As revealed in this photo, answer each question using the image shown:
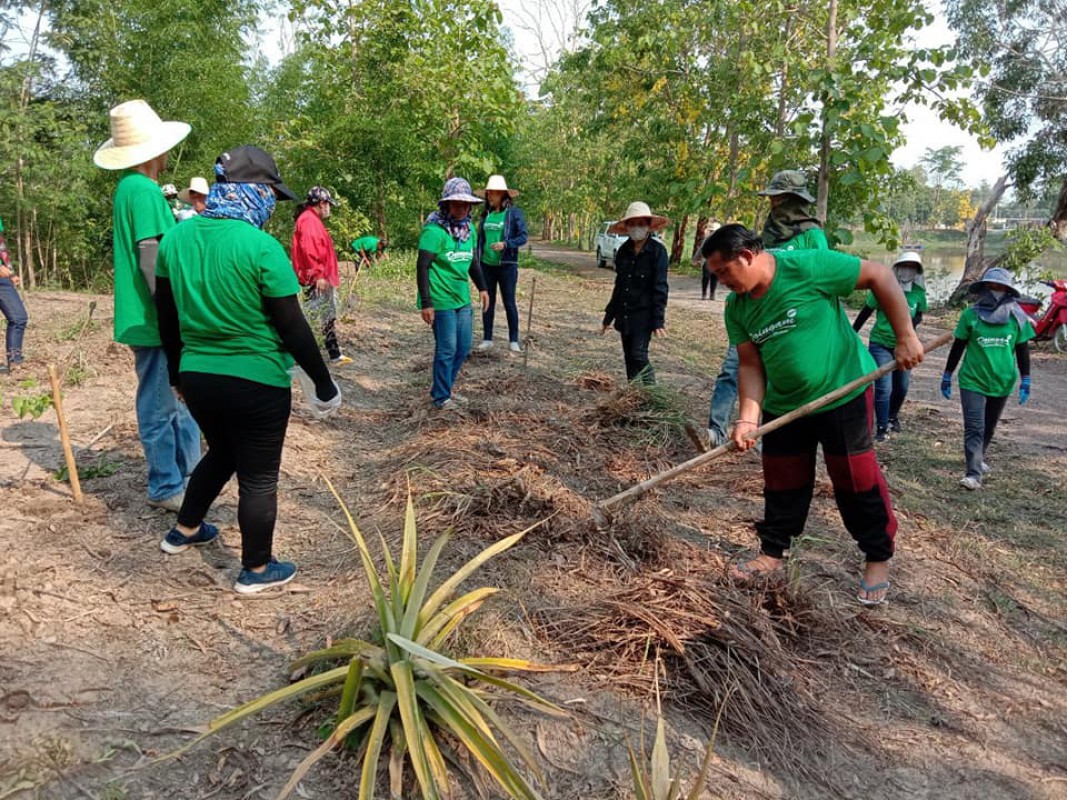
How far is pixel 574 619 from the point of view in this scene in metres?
2.82

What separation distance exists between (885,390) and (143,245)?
16.9ft

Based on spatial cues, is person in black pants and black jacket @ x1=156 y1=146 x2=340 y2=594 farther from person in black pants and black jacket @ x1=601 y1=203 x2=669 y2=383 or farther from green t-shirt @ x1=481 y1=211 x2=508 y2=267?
green t-shirt @ x1=481 y1=211 x2=508 y2=267

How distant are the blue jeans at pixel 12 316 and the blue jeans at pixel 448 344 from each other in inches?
142

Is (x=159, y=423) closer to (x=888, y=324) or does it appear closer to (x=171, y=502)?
(x=171, y=502)

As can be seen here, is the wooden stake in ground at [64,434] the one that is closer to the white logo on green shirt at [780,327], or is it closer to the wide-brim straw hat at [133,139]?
the wide-brim straw hat at [133,139]

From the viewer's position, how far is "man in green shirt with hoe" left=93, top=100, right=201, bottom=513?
10.5 feet

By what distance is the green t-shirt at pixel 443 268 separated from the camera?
532 centimetres

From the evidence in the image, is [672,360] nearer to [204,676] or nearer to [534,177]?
[204,676]

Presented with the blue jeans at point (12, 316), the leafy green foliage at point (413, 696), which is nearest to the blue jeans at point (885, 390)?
the leafy green foliage at point (413, 696)

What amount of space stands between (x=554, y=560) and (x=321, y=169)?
1322 cm

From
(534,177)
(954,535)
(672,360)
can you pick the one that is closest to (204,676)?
(954,535)

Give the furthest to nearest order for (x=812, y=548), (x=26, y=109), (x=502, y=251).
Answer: (x=26, y=109)
(x=502, y=251)
(x=812, y=548)

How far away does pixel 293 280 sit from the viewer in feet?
8.86

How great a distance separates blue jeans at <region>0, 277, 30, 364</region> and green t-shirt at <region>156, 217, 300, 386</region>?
4.36m
